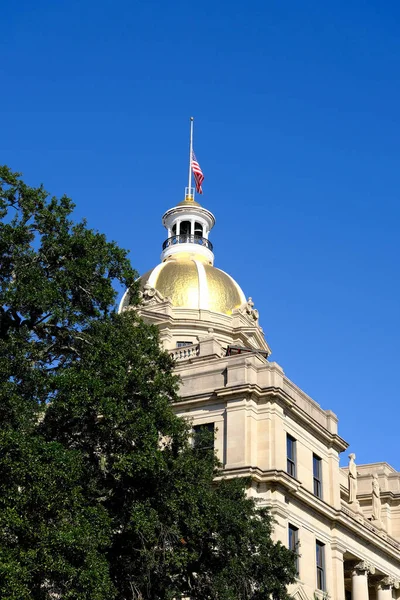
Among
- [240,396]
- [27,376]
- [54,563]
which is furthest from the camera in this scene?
[240,396]

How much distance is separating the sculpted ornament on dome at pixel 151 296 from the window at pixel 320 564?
71.7 feet

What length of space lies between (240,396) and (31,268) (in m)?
15.2

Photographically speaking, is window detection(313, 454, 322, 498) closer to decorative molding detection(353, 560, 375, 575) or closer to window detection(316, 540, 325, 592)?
window detection(316, 540, 325, 592)

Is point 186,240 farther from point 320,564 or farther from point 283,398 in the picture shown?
point 320,564

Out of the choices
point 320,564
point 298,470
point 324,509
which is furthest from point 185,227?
point 320,564

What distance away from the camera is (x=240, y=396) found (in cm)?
4100

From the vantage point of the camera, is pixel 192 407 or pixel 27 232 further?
pixel 192 407

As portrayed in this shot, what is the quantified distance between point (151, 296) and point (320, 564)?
2331 centimetres

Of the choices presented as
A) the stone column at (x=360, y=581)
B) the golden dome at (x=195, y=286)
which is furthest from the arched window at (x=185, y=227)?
the stone column at (x=360, y=581)

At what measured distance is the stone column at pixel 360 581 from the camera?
47438mm

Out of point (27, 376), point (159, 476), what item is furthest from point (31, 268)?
point (159, 476)

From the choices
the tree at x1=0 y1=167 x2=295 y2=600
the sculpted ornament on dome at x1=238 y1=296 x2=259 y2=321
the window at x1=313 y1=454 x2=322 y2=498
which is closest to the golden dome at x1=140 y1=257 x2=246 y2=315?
the sculpted ornament on dome at x1=238 y1=296 x2=259 y2=321

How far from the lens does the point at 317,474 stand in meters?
44.8

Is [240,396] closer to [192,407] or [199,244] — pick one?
[192,407]
